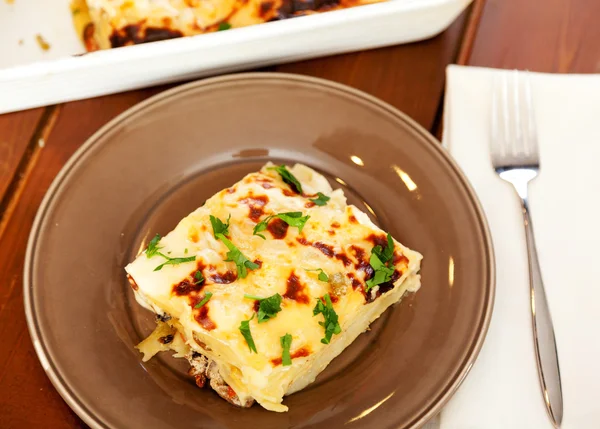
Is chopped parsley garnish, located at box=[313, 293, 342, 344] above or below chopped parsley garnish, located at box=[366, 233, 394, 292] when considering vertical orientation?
below

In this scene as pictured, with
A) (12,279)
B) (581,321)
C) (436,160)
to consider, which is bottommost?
(581,321)

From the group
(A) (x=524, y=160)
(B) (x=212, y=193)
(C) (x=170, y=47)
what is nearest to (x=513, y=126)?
(A) (x=524, y=160)

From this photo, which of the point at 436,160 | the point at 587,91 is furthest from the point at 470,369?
the point at 587,91

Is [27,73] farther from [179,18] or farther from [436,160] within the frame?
[436,160]

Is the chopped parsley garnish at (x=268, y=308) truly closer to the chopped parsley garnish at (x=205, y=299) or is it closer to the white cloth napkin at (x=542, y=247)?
the chopped parsley garnish at (x=205, y=299)

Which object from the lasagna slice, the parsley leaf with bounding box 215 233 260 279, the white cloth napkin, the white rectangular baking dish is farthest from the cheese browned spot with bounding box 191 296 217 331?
the white rectangular baking dish

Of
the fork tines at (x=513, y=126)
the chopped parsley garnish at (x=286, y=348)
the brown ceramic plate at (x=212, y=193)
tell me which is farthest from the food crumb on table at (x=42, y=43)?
the fork tines at (x=513, y=126)

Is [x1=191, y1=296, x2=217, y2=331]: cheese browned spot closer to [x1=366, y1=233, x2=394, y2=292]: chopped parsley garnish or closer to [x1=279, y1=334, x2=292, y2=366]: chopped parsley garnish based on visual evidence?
[x1=279, y1=334, x2=292, y2=366]: chopped parsley garnish
